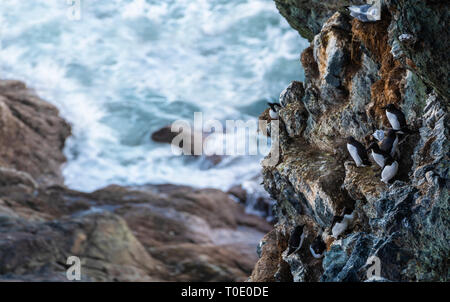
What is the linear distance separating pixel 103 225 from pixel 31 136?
25.2 feet

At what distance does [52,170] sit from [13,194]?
414 cm

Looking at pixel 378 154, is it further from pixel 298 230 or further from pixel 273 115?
pixel 273 115

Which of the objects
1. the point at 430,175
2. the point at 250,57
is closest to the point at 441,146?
the point at 430,175

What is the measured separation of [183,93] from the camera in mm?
30641

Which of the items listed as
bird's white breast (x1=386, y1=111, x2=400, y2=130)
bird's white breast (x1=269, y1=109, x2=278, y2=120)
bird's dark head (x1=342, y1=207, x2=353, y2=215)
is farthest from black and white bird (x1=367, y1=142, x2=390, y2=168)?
bird's white breast (x1=269, y1=109, x2=278, y2=120)

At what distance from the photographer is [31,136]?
21766mm

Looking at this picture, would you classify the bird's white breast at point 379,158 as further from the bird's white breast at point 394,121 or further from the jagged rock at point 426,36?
the jagged rock at point 426,36

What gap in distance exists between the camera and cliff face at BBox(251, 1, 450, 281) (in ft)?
20.6

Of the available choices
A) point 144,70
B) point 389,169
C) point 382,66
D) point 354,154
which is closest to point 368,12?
point 382,66

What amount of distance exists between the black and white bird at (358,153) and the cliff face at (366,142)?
8 centimetres

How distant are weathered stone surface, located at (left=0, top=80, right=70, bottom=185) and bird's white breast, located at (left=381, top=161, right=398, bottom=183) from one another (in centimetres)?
1568

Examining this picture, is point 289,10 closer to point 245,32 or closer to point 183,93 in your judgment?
point 183,93

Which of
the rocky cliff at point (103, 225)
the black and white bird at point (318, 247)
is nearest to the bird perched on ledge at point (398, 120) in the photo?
the black and white bird at point (318, 247)

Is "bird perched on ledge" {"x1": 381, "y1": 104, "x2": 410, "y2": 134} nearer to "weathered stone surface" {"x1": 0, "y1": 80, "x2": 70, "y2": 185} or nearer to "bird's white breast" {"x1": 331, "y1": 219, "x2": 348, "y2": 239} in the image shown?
"bird's white breast" {"x1": 331, "y1": 219, "x2": 348, "y2": 239}
